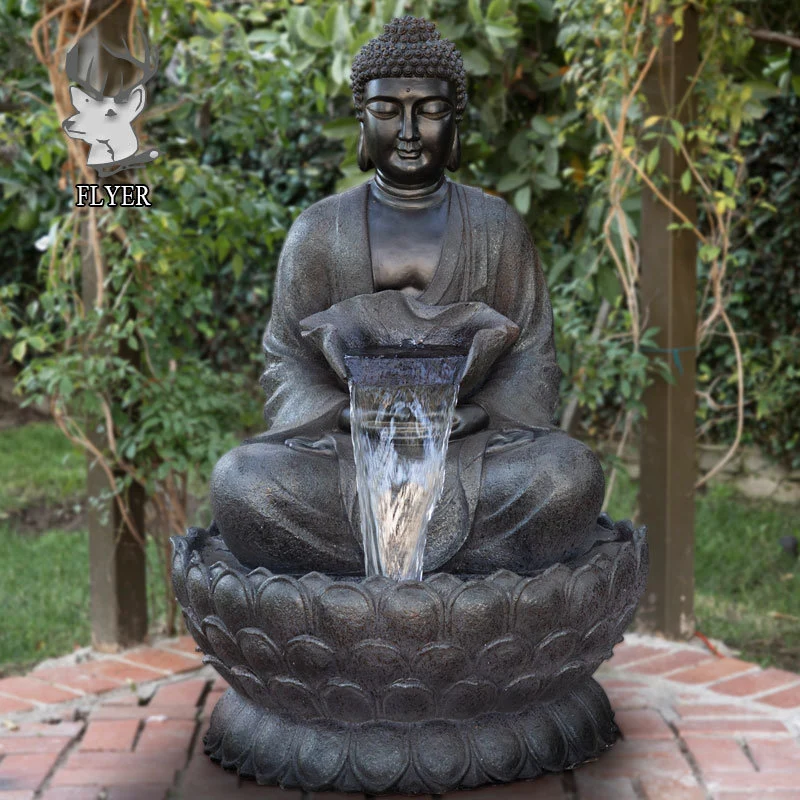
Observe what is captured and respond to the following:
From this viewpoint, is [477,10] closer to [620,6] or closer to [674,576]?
[620,6]

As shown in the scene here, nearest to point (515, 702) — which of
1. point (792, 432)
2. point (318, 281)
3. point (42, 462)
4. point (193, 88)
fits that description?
point (318, 281)

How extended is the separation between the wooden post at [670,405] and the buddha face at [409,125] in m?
1.05

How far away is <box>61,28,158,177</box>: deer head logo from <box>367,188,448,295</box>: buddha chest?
105 centimetres

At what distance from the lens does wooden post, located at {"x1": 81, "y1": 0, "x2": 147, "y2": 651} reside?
12.9ft

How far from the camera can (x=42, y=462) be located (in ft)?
22.4

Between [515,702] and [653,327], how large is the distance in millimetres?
1645

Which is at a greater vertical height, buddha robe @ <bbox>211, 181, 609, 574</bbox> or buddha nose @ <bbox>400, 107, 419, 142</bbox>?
buddha nose @ <bbox>400, 107, 419, 142</bbox>

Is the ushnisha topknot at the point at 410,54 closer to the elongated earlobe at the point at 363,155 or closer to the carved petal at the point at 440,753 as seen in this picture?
the elongated earlobe at the point at 363,155

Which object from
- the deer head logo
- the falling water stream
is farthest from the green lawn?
the falling water stream

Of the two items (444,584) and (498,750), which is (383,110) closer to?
(444,584)

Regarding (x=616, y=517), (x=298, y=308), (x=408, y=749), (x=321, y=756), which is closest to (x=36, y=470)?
(x=616, y=517)

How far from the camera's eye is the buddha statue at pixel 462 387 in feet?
9.25

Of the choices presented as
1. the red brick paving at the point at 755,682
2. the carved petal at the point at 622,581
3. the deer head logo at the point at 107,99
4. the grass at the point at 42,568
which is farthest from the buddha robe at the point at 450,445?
the grass at the point at 42,568

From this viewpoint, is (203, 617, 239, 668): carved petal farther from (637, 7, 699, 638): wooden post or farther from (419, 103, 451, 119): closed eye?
(637, 7, 699, 638): wooden post
